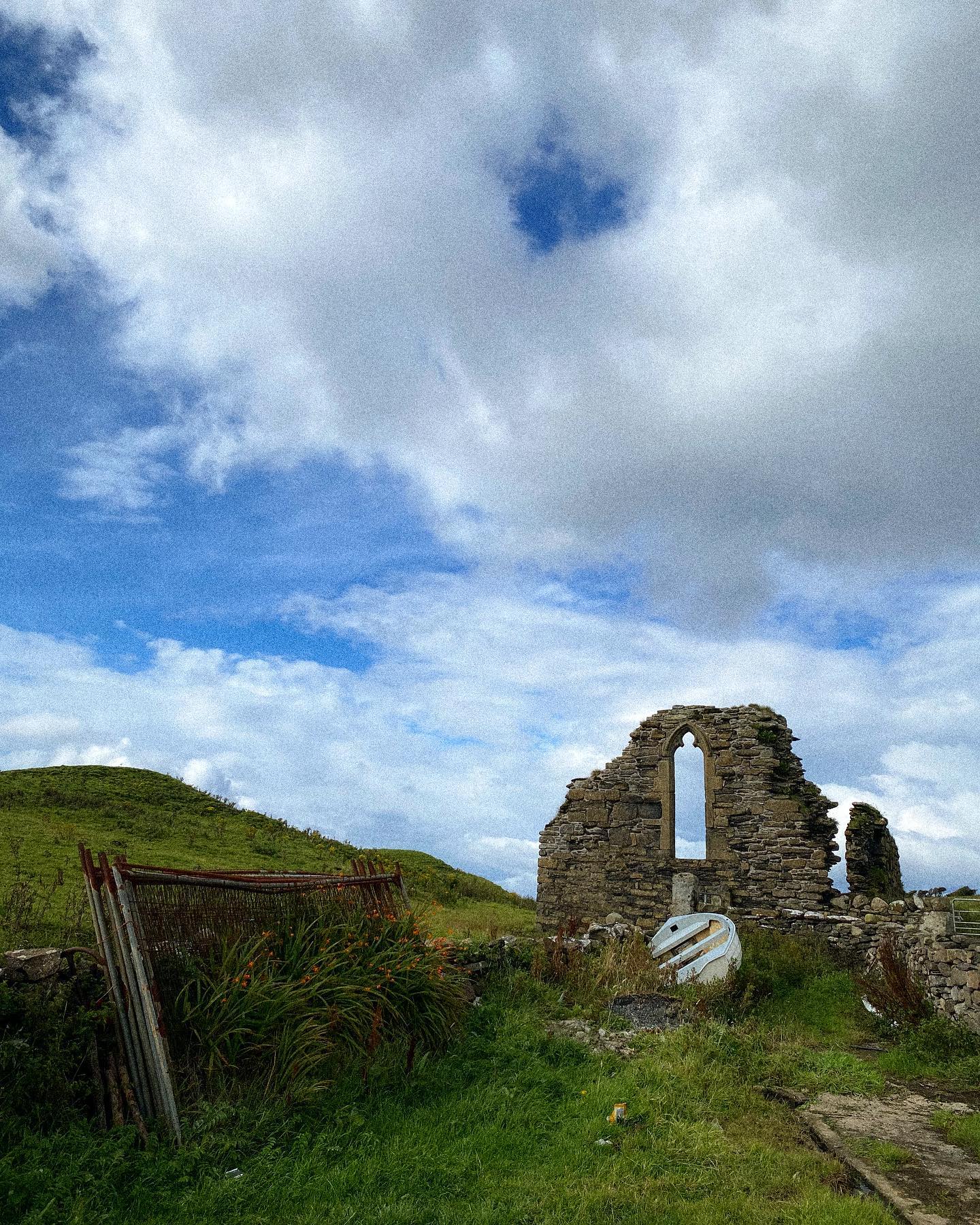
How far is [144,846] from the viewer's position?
1753cm

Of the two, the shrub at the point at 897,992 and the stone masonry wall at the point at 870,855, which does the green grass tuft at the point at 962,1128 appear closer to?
the shrub at the point at 897,992

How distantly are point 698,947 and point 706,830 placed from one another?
4.34 m

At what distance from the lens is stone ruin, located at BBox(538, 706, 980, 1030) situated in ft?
51.5

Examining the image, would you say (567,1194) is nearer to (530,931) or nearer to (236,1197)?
(236,1197)

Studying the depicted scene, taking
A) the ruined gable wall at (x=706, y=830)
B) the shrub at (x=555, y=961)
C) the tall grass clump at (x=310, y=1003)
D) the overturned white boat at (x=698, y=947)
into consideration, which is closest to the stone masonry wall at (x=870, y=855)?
the ruined gable wall at (x=706, y=830)

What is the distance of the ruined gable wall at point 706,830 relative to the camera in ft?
53.1

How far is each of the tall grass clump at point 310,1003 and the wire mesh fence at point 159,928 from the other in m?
0.17

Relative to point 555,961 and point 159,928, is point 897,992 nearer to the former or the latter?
point 555,961

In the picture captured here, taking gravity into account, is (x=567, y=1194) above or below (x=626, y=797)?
below

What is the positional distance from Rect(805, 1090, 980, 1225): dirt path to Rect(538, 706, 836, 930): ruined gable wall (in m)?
7.35

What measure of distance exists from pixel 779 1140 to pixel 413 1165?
125 inches

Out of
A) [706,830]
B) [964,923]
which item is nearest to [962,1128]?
[964,923]

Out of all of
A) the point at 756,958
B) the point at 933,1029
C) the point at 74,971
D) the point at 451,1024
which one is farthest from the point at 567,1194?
the point at 756,958

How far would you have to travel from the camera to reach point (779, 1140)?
23.1 ft
